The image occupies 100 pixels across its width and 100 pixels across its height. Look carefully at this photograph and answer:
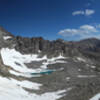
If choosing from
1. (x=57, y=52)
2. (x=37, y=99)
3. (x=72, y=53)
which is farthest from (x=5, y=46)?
(x=37, y=99)

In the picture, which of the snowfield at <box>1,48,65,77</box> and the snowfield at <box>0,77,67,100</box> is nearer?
the snowfield at <box>0,77,67,100</box>

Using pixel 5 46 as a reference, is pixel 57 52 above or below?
below

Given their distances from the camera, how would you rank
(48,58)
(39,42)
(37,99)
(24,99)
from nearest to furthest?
1. (24,99)
2. (37,99)
3. (48,58)
4. (39,42)

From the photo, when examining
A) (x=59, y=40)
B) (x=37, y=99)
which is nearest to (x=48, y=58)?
(x=37, y=99)

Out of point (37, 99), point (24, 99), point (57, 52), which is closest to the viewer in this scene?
point (24, 99)

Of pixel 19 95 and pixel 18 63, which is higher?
pixel 18 63

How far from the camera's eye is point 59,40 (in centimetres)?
15250

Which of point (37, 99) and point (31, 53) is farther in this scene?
point (31, 53)

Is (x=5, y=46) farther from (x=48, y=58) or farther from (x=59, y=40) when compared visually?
(x=59, y=40)

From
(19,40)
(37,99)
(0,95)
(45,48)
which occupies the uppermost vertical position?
(19,40)

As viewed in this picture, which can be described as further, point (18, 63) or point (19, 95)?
point (18, 63)

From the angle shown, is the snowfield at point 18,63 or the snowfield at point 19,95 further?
the snowfield at point 18,63

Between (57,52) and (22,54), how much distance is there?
2866 centimetres

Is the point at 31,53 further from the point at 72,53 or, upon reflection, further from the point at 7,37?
the point at 72,53
